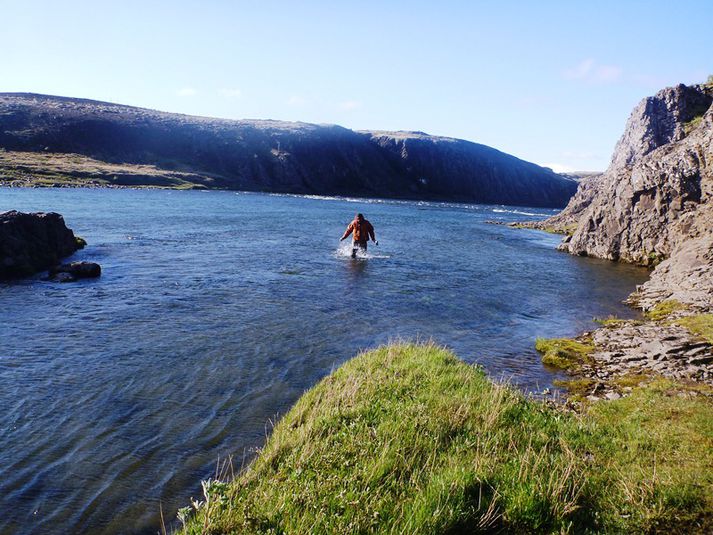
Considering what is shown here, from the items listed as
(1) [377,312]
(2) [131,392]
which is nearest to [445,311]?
(1) [377,312]

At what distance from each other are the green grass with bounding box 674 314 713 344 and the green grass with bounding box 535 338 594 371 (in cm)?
380

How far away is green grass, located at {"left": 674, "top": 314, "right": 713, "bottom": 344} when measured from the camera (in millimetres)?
16812

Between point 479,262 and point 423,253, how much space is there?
5.47m

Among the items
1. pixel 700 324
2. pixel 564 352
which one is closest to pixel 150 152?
pixel 564 352

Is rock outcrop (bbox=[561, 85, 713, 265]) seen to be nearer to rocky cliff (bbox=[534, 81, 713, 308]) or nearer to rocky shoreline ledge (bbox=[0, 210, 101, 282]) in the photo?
rocky cliff (bbox=[534, 81, 713, 308])

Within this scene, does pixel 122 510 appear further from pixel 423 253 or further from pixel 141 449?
pixel 423 253

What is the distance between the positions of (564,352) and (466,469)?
11.7 m

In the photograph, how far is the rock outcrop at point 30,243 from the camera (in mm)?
24922

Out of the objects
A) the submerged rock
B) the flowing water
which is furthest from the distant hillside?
the flowing water

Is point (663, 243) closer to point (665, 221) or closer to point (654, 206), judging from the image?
point (665, 221)

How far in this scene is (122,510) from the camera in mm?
7852

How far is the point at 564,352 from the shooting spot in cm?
1708

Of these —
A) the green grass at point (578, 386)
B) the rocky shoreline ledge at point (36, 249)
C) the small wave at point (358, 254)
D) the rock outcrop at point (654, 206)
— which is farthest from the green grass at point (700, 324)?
the rocky shoreline ledge at point (36, 249)

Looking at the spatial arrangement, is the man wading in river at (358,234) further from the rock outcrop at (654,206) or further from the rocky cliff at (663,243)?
the rock outcrop at (654,206)
